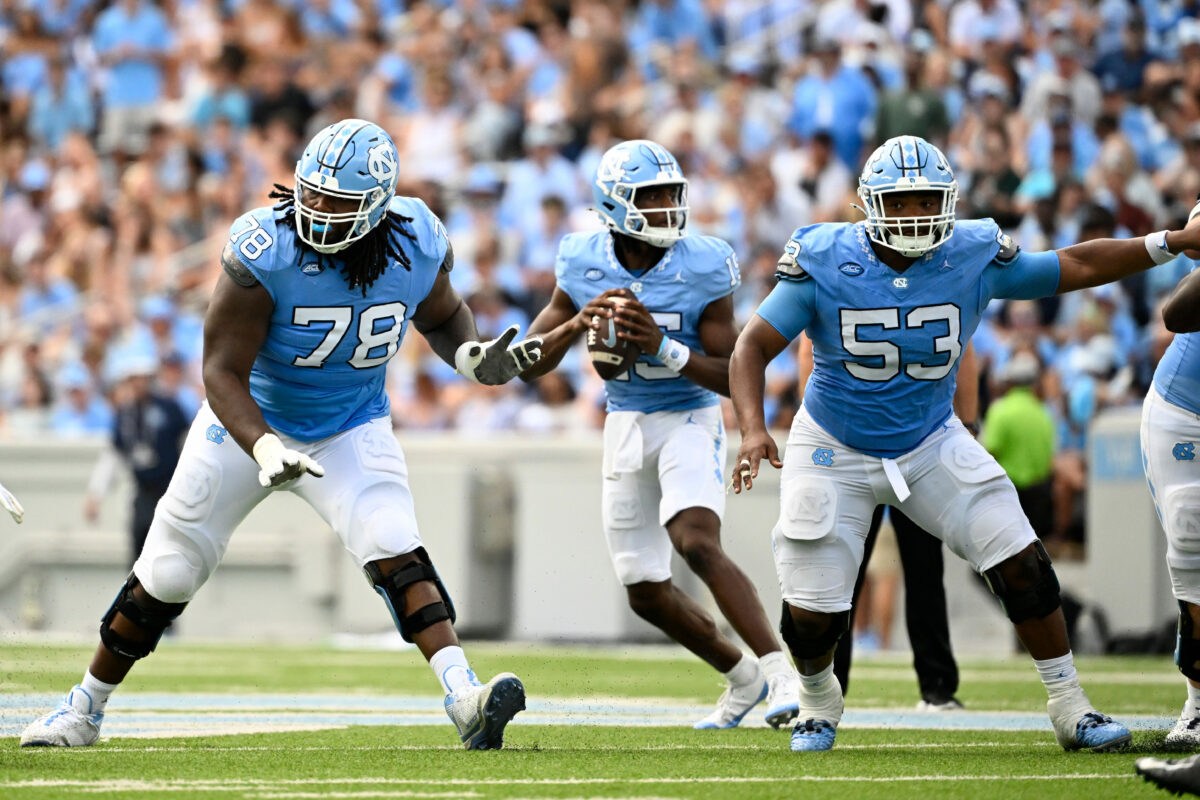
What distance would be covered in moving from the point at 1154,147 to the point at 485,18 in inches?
269

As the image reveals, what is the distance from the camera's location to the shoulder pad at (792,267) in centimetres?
538

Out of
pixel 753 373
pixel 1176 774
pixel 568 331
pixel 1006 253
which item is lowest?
pixel 1176 774

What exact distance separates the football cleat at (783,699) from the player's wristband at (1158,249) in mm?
1953

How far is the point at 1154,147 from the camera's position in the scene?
39.9 feet

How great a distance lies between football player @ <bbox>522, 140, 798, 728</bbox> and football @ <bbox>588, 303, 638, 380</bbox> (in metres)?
0.08

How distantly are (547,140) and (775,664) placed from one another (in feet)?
29.6

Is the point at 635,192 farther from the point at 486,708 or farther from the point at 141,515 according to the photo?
the point at 141,515

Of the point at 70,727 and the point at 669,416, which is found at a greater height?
the point at 669,416

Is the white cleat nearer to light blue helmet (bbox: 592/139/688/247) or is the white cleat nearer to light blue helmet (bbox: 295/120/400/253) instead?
light blue helmet (bbox: 295/120/400/253)

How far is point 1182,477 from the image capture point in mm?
5562

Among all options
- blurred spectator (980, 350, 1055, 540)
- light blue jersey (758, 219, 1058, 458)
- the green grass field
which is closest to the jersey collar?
light blue jersey (758, 219, 1058, 458)

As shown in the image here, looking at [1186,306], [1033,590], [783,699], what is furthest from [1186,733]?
[783,699]

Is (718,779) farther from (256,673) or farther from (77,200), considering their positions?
(77,200)

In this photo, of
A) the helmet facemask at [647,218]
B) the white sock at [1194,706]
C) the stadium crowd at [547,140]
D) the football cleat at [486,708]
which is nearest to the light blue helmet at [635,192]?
the helmet facemask at [647,218]
